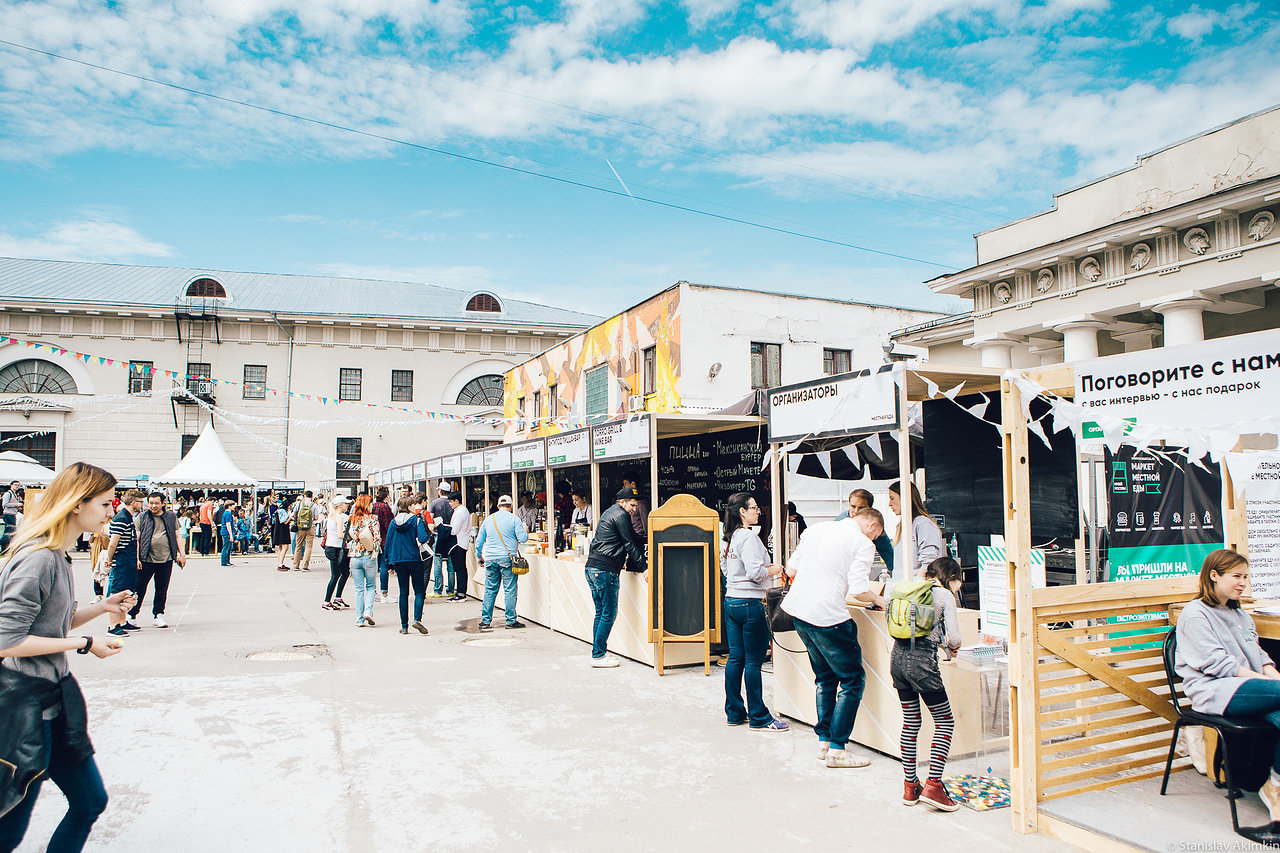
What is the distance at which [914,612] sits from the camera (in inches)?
190

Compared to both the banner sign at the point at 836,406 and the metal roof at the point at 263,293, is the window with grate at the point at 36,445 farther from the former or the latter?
the banner sign at the point at 836,406

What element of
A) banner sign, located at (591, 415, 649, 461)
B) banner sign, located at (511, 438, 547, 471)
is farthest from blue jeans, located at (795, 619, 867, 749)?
banner sign, located at (511, 438, 547, 471)

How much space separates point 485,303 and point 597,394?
17.0m

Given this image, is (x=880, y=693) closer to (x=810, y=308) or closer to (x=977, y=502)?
(x=977, y=502)

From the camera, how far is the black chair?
4.29m

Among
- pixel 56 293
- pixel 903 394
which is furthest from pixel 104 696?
pixel 56 293

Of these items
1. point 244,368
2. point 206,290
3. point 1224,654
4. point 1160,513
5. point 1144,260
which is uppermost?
point 206,290

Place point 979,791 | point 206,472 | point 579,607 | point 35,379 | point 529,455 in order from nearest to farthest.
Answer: point 979,791, point 579,607, point 529,455, point 206,472, point 35,379

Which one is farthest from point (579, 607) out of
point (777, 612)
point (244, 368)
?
point (244, 368)

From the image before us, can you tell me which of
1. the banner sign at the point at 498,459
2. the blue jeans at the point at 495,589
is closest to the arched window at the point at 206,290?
the banner sign at the point at 498,459

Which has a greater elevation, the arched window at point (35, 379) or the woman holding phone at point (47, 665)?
the arched window at point (35, 379)

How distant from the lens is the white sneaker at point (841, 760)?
557 centimetres

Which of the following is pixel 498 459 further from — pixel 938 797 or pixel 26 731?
pixel 26 731

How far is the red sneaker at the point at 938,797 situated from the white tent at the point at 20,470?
2863 centimetres
